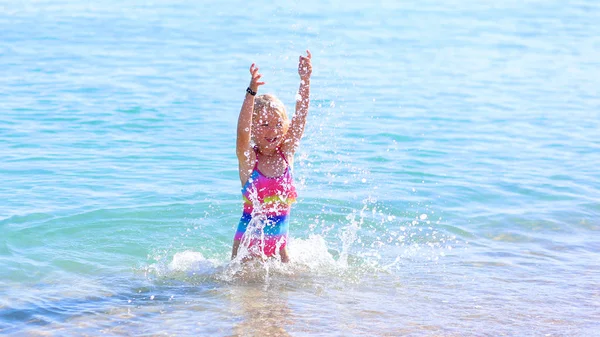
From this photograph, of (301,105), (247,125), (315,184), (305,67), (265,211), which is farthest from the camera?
(315,184)

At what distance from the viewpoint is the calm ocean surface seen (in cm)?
584

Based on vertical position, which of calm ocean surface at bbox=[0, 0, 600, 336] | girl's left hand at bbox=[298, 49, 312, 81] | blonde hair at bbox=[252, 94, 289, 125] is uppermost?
girl's left hand at bbox=[298, 49, 312, 81]

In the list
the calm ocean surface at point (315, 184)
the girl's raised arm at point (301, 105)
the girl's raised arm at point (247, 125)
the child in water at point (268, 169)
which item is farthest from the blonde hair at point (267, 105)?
the calm ocean surface at point (315, 184)

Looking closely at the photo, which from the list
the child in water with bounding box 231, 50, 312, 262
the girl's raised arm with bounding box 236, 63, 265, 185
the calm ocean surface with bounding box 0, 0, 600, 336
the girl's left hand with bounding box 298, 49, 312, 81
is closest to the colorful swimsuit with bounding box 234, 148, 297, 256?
the child in water with bounding box 231, 50, 312, 262

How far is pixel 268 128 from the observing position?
609cm

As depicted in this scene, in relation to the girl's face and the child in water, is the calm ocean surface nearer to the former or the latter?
the child in water

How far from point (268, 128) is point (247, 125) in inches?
12.1

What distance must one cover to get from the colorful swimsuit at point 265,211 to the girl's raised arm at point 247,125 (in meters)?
0.11

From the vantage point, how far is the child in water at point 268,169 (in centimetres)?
609

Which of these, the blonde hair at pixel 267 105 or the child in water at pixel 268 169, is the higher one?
the blonde hair at pixel 267 105

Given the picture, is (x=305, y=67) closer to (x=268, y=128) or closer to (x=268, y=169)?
(x=268, y=128)

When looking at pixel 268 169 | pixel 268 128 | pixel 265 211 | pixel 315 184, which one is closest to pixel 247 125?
pixel 268 128

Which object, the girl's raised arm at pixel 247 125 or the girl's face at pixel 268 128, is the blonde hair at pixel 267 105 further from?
the girl's raised arm at pixel 247 125

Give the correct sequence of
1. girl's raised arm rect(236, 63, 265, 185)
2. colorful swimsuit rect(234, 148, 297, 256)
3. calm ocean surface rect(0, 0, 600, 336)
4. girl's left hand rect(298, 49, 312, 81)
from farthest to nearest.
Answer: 1. colorful swimsuit rect(234, 148, 297, 256)
2. girl's left hand rect(298, 49, 312, 81)
3. calm ocean surface rect(0, 0, 600, 336)
4. girl's raised arm rect(236, 63, 265, 185)
